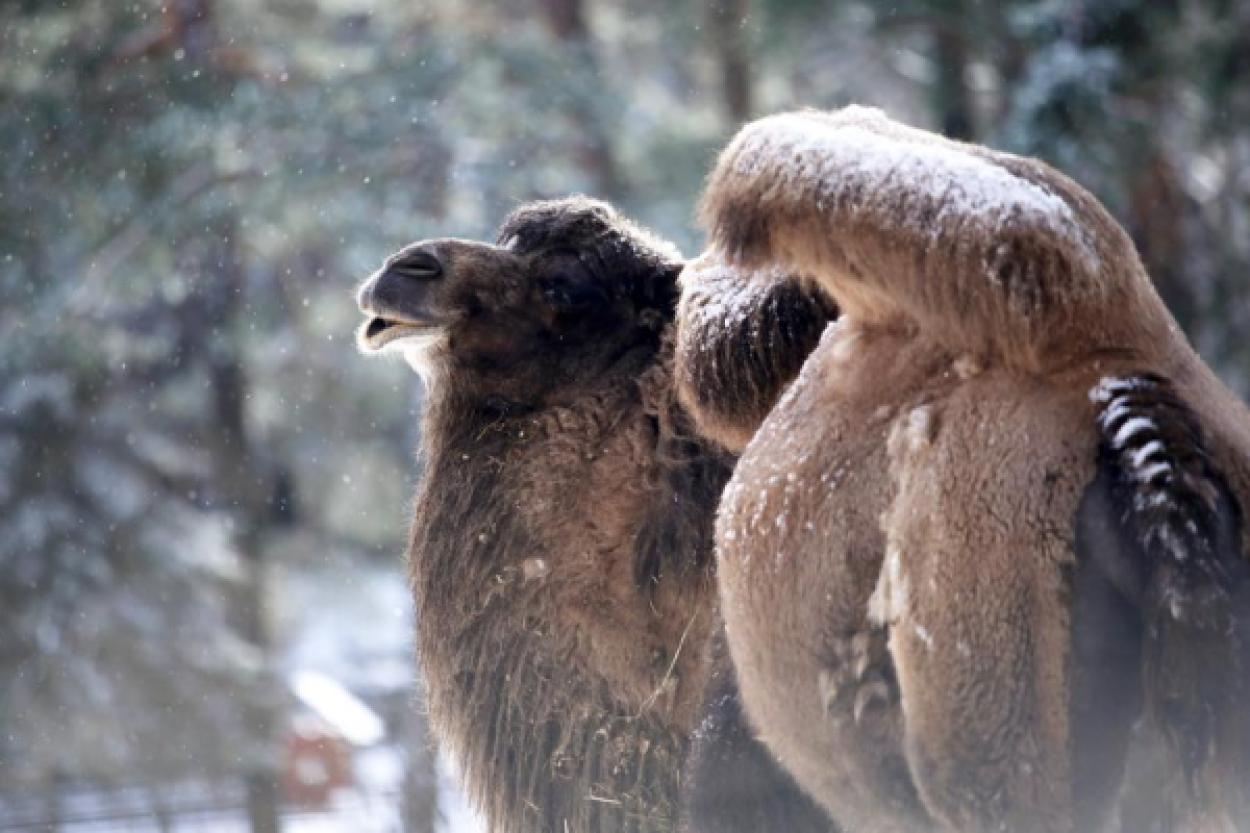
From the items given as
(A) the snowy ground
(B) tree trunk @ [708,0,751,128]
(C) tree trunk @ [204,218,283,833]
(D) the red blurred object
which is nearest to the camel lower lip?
(A) the snowy ground

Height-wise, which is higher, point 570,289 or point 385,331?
point 570,289

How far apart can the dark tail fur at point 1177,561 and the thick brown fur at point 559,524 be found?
3.73 ft

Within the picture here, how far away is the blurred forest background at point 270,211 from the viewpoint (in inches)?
343

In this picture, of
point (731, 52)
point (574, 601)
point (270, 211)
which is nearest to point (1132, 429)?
point (574, 601)

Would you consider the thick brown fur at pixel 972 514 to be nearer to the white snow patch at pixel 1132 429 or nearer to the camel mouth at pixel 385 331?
the white snow patch at pixel 1132 429

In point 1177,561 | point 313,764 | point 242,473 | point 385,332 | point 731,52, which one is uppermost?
point 731,52

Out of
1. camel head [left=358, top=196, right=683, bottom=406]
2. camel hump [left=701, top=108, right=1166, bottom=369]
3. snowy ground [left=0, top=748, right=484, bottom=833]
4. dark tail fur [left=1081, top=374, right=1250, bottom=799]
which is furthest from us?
snowy ground [left=0, top=748, right=484, bottom=833]

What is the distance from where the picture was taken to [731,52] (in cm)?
1158

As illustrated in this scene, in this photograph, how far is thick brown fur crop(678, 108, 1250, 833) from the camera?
1.44m

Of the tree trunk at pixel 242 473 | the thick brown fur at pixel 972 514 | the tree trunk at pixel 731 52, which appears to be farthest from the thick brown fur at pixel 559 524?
the tree trunk at pixel 731 52

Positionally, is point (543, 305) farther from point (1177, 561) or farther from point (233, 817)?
point (233, 817)

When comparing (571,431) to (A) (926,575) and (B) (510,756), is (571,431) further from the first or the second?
(A) (926,575)

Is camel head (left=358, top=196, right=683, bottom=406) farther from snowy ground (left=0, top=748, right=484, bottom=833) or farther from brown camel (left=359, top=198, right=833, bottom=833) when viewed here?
snowy ground (left=0, top=748, right=484, bottom=833)

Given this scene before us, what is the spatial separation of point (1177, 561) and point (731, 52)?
412 inches
